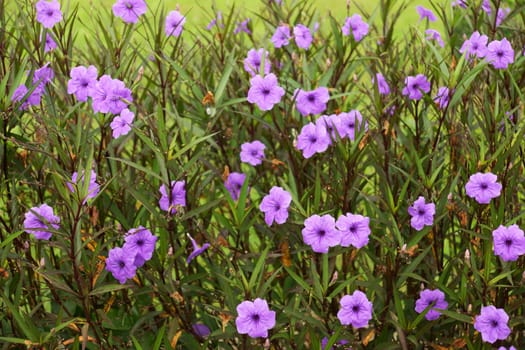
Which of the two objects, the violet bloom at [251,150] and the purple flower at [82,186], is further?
the violet bloom at [251,150]

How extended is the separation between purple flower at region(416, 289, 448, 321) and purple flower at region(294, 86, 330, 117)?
1.76 feet

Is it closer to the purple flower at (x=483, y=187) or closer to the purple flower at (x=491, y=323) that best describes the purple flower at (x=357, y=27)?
the purple flower at (x=483, y=187)

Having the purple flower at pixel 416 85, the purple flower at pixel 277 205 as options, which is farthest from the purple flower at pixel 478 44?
the purple flower at pixel 277 205

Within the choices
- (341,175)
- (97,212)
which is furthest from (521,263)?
(97,212)

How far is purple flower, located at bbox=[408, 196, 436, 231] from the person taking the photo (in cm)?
193

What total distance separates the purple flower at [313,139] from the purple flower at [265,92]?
0.40 feet

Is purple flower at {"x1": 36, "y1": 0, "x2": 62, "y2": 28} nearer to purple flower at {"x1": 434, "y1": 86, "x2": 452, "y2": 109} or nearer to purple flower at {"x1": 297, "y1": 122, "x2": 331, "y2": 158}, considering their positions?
purple flower at {"x1": 297, "y1": 122, "x2": 331, "y2": 158}

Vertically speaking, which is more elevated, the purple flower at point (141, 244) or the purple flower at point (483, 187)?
the purple flower at point (483, 187)

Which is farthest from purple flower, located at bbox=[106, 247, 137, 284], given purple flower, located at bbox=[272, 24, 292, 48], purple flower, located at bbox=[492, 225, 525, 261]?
purple flower, located at bbox=[272, 24, 292, 48]

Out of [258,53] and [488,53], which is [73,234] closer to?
[258,53]

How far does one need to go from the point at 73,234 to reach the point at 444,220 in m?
1.03

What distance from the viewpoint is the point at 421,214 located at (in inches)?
76.8

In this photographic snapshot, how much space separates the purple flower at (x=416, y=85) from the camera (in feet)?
7.29

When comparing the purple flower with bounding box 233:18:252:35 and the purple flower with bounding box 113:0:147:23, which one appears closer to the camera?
the purple flower with bounding box 113:0:147:23
